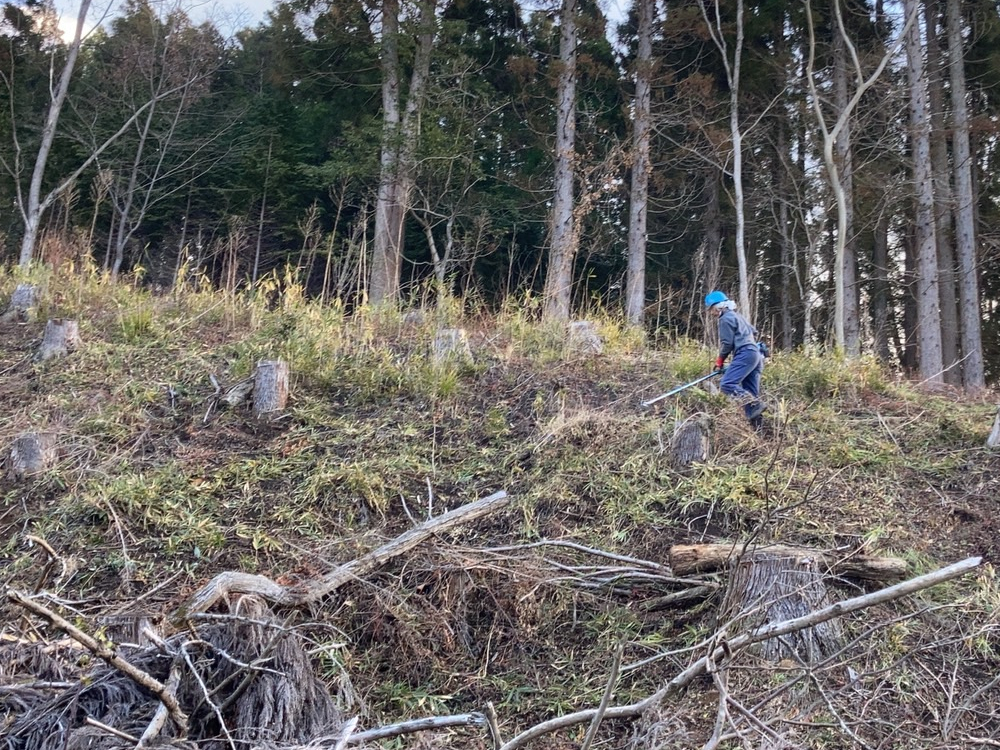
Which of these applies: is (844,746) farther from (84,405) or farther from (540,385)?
(84,405)

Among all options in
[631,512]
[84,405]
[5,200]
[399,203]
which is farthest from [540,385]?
[5,200]

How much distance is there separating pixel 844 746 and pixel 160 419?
487cm

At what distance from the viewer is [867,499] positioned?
5.02 meters

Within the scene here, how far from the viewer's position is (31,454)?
17.4ft

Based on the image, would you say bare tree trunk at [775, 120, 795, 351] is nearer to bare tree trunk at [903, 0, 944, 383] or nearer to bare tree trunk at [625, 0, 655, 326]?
bare tree trunk at [903, 0, 944, 383]

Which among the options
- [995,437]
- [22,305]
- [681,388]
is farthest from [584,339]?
[22,305]

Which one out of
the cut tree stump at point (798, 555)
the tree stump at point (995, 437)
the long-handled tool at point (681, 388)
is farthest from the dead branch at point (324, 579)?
the tree stump at point (995, 437)

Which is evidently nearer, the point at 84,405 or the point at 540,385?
the point at 84,405

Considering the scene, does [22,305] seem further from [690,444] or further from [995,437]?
[995,437]

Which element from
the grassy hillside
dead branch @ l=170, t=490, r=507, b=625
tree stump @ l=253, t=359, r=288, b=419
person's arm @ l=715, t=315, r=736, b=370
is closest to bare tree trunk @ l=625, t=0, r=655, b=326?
the grassy hillside

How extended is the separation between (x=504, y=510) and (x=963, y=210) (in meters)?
12.2

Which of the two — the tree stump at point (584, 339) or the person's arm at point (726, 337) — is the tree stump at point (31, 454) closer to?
the tree stump at point (584, 339)

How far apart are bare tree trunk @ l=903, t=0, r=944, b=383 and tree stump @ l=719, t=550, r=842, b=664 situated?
32.3 feet

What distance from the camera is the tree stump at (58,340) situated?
6648 mm
